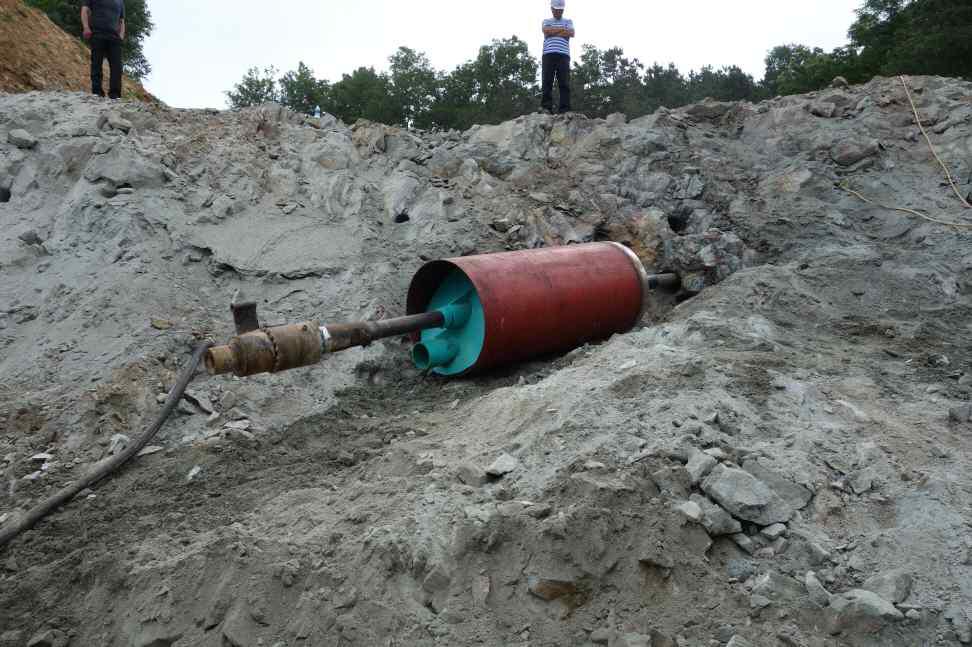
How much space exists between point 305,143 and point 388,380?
9.81 feet

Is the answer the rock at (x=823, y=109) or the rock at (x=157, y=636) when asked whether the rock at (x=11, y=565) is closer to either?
the rock at (x=157, y=636)

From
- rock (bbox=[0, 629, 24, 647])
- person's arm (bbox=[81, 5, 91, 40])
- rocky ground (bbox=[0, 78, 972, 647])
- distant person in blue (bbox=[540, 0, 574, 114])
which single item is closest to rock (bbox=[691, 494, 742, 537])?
rocky ground (bbox=[0, 78, 972, 647])

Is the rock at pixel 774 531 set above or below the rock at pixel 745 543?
above

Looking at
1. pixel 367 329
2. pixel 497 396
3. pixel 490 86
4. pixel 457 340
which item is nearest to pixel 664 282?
pixel 457 340

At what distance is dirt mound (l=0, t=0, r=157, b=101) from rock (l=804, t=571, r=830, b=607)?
10473 millimetres

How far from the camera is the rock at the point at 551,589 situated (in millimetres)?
2475

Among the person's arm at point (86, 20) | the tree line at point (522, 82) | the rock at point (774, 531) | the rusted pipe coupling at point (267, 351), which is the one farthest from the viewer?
the tree line at point (522, 82)

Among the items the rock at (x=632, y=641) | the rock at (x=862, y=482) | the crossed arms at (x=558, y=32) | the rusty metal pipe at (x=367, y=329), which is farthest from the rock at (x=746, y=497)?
Answer: the crossed arms at (x=558, y=32)

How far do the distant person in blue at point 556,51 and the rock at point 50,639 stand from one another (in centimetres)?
726

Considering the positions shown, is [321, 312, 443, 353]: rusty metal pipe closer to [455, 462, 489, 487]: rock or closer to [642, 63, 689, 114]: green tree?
[455, 462, 489, 487]: rock

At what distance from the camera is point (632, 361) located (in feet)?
12.5

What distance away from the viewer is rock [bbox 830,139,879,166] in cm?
704

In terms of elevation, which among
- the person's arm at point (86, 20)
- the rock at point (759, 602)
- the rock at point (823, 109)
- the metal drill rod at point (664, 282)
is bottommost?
the rock at point (759, 602)

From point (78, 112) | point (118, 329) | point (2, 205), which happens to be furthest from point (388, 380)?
point (78, 112)
